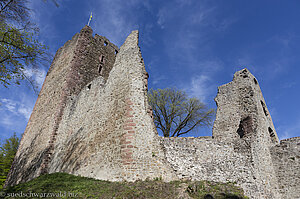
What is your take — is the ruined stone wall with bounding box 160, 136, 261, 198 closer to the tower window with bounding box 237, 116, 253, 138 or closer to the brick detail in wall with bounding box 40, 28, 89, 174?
the tower window with bounding box 237, 116, 253, 138

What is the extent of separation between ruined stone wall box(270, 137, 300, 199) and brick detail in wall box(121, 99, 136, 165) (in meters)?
6.95

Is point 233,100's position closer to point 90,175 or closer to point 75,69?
point 90,175

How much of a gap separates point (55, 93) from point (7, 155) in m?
10.5

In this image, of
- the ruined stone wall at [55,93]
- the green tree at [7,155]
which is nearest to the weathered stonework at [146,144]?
the ruined stone wall at [55,93]

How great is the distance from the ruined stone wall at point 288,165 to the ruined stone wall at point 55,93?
1261 centimetres

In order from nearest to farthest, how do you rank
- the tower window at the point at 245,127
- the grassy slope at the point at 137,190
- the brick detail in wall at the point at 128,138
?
the grassy slope at the point at 137,190 → the brick detail in wall at the point at 128,138 → the tower window at the point at 245,127

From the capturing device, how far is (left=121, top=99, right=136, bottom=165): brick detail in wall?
7621 mm

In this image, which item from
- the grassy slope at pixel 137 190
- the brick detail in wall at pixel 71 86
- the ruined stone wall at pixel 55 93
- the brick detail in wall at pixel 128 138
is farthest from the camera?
the ruined stone wall at pixel 55 93

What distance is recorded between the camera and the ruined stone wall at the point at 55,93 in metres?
13.3

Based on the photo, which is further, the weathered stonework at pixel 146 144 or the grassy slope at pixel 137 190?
the weathered stonework at pixel 146 144

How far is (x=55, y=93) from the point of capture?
15820 millimetres

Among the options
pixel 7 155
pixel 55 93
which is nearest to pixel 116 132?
pixel 55 93

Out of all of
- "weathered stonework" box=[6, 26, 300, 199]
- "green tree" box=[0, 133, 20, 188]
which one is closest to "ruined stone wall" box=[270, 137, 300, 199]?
"weathered stonework" box=[6, 26, 300, 199]

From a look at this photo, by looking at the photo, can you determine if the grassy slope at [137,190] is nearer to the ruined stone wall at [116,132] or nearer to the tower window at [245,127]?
the ruined stone wall at [116,132]
